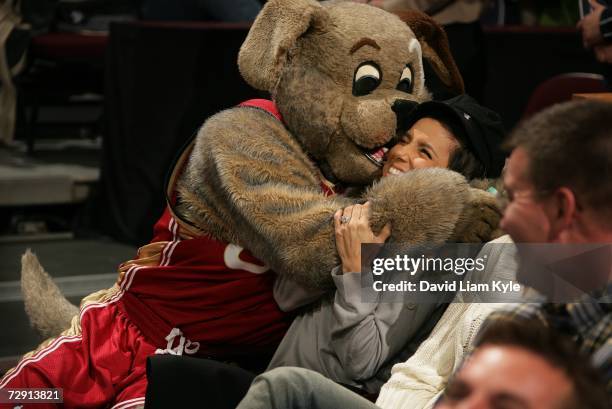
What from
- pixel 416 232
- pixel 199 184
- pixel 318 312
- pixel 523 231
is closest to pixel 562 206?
pixel 523 231

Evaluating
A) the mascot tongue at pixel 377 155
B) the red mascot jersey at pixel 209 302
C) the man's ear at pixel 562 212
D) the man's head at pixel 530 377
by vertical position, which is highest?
the man's ear at pixel 562 212

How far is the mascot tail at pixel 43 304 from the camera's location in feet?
8.82

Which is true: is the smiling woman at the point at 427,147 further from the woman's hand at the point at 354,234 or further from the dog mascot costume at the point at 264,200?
the woman's hand at the point at 354,234

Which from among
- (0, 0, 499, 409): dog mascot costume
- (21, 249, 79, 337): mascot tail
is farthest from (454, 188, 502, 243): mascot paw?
(21, 249, 79, 337): mascot tail

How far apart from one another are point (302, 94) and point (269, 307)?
0.47m

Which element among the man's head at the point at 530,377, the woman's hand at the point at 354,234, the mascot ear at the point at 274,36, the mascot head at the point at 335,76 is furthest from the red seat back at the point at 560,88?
the man's head at the point at 530,377

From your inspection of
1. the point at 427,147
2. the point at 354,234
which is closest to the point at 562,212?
the point at 354,234

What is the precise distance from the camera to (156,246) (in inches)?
98.0

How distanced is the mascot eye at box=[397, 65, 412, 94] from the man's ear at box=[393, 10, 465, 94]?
20 cm

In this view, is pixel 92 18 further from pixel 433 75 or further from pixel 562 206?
pixel 562 206

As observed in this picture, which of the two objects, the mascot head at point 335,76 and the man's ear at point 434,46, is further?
the man's ear at point 434,46

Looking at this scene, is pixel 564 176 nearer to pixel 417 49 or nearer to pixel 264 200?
pixel 264 200

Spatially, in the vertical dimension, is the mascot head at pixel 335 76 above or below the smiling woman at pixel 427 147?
above

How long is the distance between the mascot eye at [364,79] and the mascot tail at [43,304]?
3.09 ft
